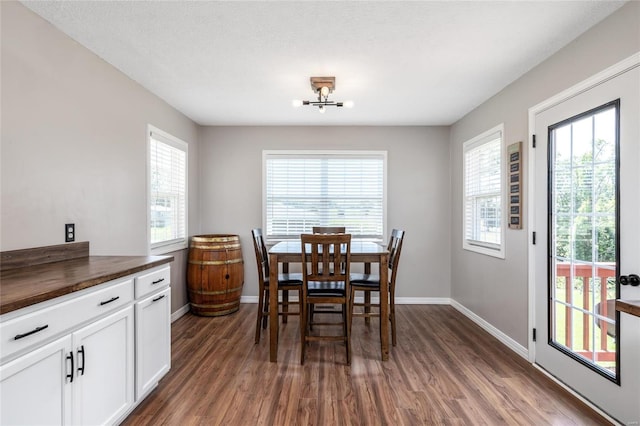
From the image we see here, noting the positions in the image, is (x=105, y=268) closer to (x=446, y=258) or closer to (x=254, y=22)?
(x=254, y=22)

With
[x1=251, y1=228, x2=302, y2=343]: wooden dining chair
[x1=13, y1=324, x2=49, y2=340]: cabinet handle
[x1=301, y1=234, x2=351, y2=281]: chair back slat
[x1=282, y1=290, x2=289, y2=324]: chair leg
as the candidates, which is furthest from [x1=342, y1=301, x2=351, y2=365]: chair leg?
[x1=13, y1=324, x2=49, y2=340]: cabinet handle

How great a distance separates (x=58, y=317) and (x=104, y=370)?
45 cm

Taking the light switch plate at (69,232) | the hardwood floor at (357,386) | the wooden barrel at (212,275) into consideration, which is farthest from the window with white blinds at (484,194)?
the light switch plate at (69,232)

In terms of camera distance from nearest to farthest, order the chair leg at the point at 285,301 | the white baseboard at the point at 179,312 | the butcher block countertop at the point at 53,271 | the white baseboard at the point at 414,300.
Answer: the butcher block countertop at the point at 53,271 < the chair leg at the point at 285,301 < the white baseboard at the point at 179,312 < the white baseboard at the point at 414,300

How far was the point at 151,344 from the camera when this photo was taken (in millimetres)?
2102

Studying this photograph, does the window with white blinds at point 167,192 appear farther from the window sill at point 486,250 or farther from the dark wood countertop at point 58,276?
the window sill at point 486,250

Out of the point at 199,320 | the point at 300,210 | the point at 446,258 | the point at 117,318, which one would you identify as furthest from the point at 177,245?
the point at 446,258

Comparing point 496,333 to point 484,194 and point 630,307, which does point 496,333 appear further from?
Answer: point 630,307

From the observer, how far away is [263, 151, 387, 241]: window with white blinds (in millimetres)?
4559

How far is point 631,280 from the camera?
1.81 m

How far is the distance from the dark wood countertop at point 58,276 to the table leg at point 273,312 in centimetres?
82

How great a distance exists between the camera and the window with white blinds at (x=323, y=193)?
4559 millimetres

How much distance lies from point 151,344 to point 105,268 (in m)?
0.58

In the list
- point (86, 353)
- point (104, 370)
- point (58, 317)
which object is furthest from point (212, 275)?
point (58, 317)
